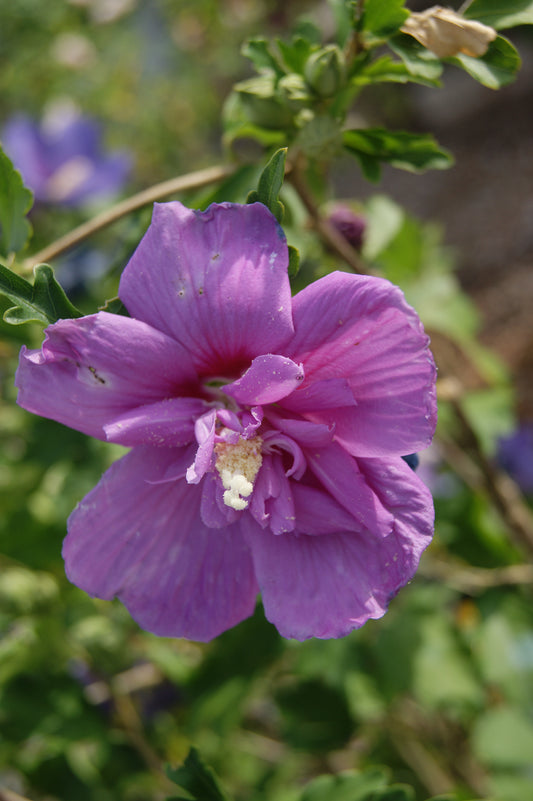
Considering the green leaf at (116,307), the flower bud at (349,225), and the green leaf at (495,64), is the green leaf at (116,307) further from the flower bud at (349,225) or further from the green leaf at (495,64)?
the flower bud at (349,225)

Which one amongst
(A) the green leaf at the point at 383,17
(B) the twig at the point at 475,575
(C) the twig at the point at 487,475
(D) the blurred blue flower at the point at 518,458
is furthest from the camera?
(D) the blurred blue flower at the point at 518,458

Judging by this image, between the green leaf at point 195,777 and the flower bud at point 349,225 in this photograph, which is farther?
the flower bud at point 349,225

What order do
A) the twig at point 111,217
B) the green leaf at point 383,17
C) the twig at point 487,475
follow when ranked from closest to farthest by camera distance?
the green leaf at point 383,17, the twig at point 111,217, the twig at point 487,475

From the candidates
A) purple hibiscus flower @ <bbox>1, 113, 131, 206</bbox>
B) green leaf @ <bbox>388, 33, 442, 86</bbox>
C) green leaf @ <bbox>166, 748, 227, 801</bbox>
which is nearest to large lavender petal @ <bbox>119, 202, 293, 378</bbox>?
green leaf @ <bbox>388, 33, 442, 86</bbox>

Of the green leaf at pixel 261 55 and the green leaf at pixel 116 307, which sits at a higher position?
the green leaf at pixel 261 55

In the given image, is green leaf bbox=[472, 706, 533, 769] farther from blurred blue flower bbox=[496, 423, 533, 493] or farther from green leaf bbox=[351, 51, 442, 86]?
green leaf bbox=[351, 51, 442, 86]

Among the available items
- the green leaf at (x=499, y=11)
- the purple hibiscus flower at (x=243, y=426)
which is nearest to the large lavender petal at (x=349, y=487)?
the purple hibiscus flower at (x=243, y=426)
